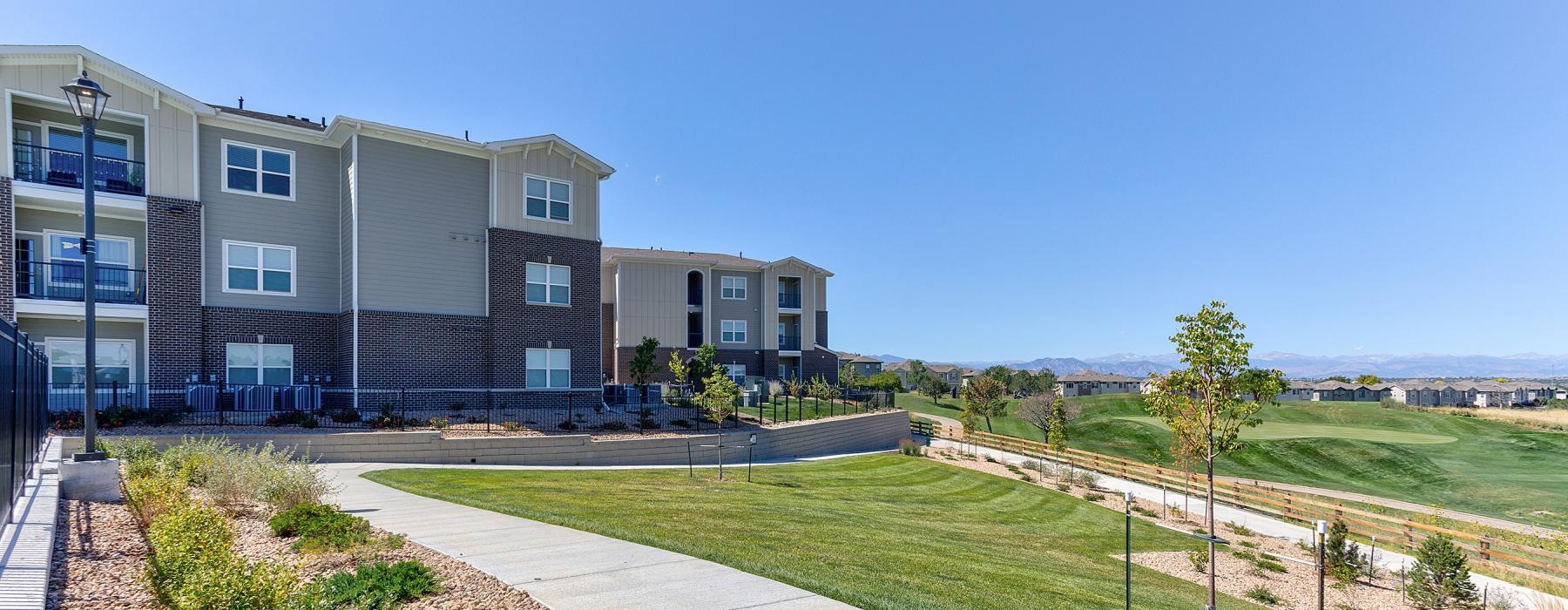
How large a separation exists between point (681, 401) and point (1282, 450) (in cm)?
2963

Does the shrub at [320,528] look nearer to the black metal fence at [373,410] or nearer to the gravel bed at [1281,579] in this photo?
the black metal fence at [373,410]

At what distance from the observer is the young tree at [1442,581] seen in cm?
1104

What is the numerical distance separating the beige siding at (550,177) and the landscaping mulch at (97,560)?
16397 mm

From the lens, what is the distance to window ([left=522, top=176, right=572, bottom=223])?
79.5 ft

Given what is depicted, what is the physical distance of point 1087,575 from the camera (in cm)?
1066

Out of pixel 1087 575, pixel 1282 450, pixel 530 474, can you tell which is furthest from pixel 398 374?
pixel 1282 450

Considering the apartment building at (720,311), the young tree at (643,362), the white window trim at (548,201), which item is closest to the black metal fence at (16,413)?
the white window trim at (548,201)

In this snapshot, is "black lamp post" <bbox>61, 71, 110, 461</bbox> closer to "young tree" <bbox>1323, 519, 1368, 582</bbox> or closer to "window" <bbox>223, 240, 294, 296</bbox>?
"window" <bbox>223, 240, 294, 296</bbox>

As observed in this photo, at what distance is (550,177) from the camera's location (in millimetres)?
24531

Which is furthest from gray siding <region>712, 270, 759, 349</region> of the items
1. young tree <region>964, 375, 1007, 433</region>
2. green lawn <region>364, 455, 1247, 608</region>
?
green lawn <region>364, 455, 1247, 608</region>

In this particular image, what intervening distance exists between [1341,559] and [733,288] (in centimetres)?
3338

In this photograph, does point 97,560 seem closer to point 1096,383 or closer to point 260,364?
point 260,364

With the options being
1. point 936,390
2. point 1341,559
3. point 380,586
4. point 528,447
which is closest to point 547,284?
point 528,447

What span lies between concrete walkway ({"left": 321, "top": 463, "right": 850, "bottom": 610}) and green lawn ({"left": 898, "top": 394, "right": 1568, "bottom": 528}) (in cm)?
1657
